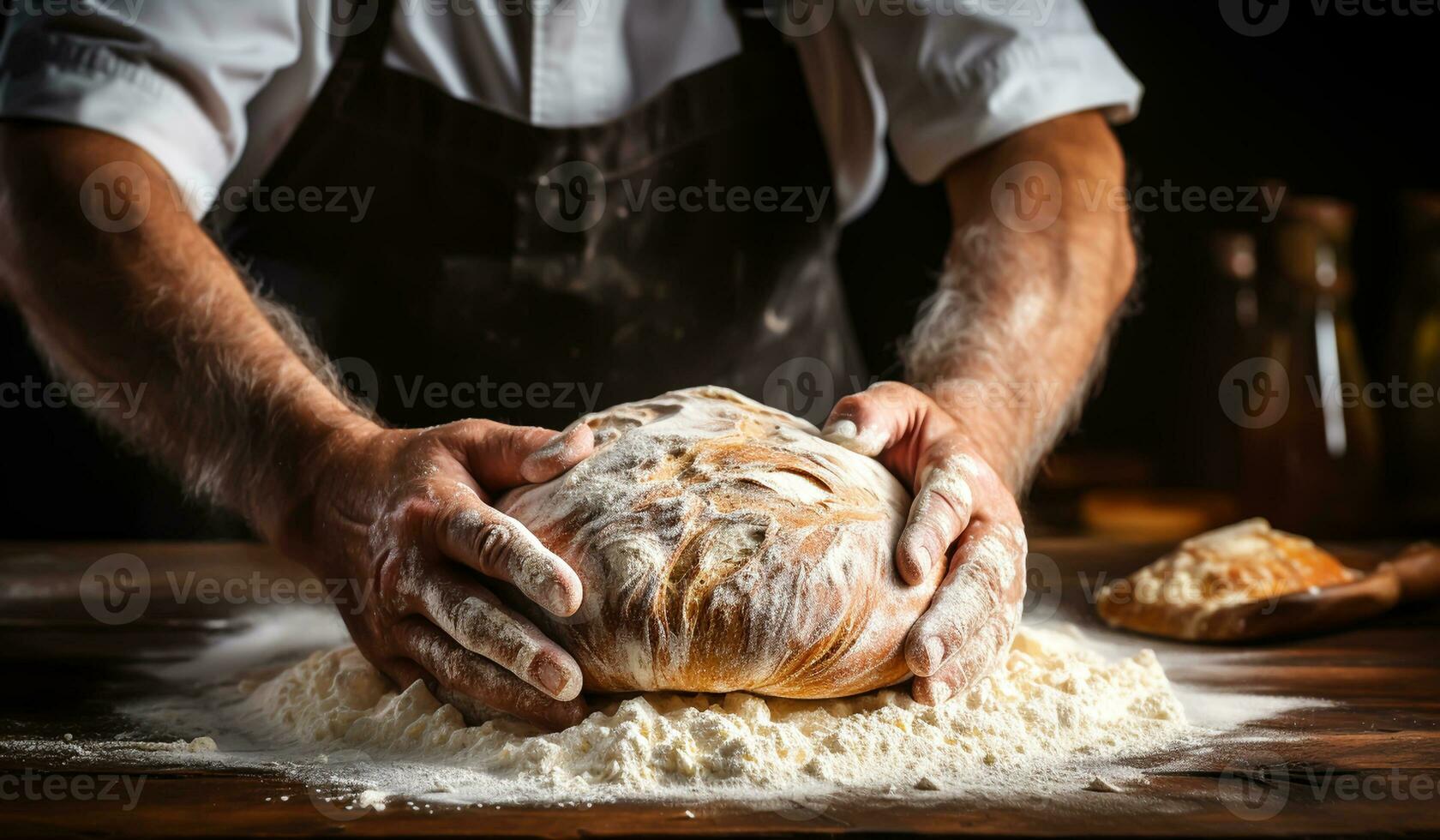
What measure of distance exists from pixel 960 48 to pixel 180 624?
1450 mm

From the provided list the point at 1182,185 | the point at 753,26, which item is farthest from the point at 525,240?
the point at 1182,185

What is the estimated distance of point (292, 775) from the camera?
0.92 m

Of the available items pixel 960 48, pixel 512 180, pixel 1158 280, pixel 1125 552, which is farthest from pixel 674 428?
pixel 1158 280

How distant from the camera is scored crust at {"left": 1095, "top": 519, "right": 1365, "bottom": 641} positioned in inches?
57.9

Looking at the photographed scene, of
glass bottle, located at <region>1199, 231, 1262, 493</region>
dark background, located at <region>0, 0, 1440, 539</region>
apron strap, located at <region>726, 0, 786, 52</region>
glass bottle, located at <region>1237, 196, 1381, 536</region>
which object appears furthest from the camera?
dark background, located at <region>0, 0, 1440, 539</region>

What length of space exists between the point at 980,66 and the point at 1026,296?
39 cm

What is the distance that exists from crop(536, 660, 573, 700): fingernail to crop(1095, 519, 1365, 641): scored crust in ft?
3.10

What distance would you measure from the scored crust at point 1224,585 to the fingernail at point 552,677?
946mm

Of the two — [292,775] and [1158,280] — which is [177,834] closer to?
[292,775]

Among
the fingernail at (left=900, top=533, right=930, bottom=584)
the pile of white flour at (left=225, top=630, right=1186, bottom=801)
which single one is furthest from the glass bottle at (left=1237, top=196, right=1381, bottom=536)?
the fingernail at (left=900, top=533, right=930, bottom=584)

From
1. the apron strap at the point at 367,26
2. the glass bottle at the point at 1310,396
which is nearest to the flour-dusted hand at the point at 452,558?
the apron strap at the point at 367,26

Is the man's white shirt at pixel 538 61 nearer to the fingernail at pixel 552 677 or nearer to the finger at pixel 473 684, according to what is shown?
the finger at pixel 473 684

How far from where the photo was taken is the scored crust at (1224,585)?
4.83 ft

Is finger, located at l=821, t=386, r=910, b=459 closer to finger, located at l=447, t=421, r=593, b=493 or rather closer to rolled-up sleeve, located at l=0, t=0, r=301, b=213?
finger, located at l=447, t=421, r=593, b=493
